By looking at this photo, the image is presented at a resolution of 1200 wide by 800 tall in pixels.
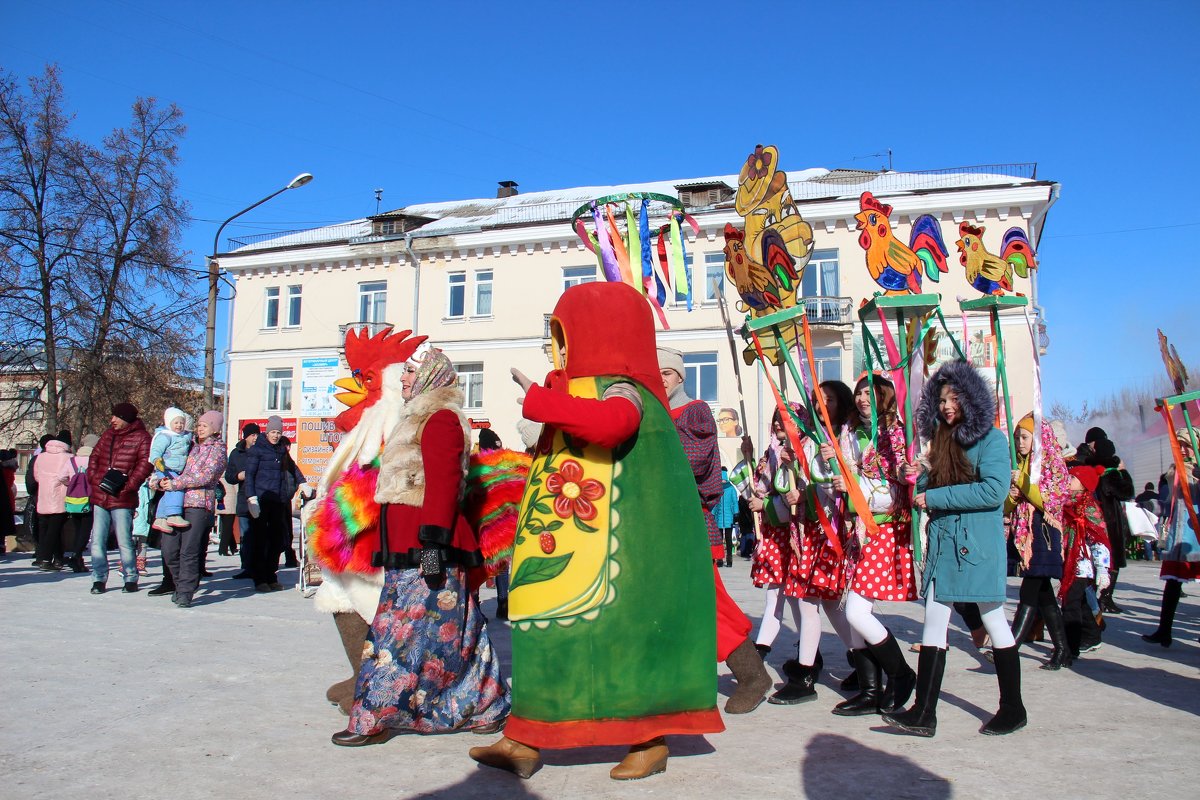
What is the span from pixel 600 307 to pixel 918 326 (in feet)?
7.17

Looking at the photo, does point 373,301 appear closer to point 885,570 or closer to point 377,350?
point 377,350

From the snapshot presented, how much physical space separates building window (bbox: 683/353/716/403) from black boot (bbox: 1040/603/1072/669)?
21.3m

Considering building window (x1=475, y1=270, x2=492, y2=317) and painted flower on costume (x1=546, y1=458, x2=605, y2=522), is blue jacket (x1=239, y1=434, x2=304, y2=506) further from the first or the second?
building window (x1=475, y1=270, x2=492, y2=317)

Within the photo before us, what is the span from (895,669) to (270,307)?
32.0m

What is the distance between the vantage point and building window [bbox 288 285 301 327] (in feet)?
109

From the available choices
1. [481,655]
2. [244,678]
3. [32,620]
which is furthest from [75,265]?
[481,655]

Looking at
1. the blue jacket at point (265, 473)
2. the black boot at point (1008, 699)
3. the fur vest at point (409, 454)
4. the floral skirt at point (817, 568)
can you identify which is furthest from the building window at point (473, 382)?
the black boot at point (1008, 699)

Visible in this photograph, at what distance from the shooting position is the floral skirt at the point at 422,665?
14.2 ft

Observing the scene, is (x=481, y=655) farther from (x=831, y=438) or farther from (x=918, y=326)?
(x=918, y=326)

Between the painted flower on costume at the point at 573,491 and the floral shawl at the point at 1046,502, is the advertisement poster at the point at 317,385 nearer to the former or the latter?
the floral shawl at the point at 1046,502

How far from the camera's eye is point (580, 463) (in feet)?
12.4

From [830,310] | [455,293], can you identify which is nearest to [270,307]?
[455,293]

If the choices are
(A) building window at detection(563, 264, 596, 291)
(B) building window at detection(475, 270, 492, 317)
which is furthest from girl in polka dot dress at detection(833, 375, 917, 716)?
(B) building window at detection(475, 270, 492, 317)

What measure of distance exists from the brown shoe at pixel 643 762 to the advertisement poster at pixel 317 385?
28507 millimetres
